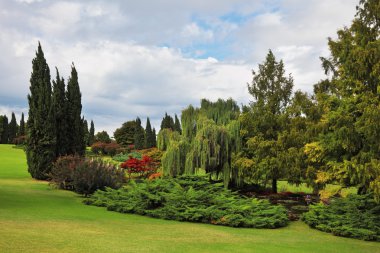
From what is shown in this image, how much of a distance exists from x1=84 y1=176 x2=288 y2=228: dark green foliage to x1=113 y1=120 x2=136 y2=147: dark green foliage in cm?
6005

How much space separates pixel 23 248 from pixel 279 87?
2191 cm

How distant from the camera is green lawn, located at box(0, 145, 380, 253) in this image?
30.2 feet

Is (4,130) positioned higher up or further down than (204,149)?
higher up

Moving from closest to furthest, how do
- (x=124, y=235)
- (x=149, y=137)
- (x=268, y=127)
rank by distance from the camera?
(x=124, y=235)
(x=268, y=127)
(x=149, y=137)

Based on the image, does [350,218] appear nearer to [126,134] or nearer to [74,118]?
[74,118]

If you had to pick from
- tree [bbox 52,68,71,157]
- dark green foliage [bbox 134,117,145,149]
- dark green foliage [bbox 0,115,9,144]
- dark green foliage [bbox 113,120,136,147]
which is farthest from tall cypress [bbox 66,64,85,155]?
dark green foliage [bbox 0,115,9,144]

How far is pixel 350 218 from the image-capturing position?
15352 mm

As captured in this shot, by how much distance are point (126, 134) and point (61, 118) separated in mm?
46455

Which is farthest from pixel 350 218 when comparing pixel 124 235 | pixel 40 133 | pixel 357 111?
pixel 40 133

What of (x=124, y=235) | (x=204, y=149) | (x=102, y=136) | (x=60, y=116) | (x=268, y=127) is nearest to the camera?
(x=124, y=235)

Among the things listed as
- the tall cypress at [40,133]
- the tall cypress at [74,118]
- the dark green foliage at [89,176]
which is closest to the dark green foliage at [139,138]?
the tall cypress at [74,118]

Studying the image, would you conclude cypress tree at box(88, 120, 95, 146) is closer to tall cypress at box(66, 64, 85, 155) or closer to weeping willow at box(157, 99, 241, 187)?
tall cypress at box(66, 64, 85, 155)

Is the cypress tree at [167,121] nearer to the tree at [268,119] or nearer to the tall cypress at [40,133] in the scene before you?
the tall cypress at [40,133]

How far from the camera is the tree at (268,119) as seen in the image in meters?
24.2
